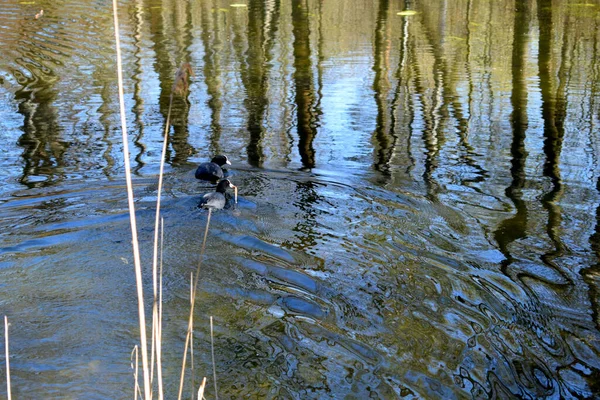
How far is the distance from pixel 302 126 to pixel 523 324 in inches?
210

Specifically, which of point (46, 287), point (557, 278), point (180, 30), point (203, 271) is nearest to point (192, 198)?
point (203, 271)

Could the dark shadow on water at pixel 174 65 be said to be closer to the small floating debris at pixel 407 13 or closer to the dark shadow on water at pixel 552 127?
the dark shadow on water at pixel 552 127

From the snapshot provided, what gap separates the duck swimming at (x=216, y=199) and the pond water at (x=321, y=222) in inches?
6.2

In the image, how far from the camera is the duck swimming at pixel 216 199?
696 cm

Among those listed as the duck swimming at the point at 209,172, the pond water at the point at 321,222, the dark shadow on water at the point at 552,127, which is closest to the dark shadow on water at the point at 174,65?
the pond water at the point at 321,222

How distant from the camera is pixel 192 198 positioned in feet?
24.5

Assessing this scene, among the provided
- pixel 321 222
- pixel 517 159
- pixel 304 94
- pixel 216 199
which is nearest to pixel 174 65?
pixel 304 94

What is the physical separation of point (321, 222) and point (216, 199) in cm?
106

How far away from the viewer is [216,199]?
275 inches

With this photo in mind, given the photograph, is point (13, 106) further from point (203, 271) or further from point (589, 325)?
point (589, 325)

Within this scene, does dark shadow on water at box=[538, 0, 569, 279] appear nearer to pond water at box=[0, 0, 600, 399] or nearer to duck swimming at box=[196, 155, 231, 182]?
pond water at box=[0, 0, 600, 399]

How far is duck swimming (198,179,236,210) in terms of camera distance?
6.96 m

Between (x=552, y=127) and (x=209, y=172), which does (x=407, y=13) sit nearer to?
(x=552, y=127)

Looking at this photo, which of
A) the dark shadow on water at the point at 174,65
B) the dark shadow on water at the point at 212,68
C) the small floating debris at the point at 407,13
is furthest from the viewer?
the small floating debris at the point at 407,13
